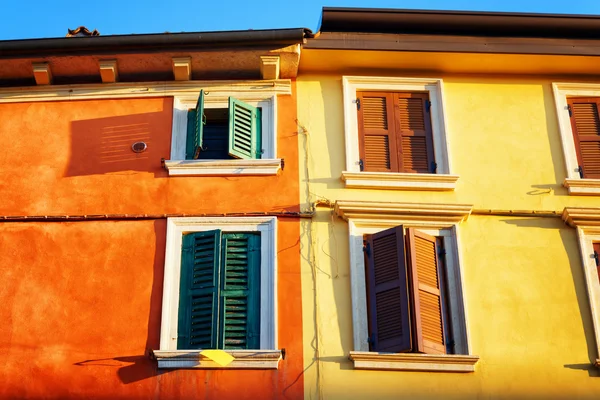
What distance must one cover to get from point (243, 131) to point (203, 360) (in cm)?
325

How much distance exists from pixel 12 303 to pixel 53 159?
2109mm

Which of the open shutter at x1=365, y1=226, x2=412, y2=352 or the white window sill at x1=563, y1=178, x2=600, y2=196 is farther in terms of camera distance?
the white window sill at x1=563, y1=178, x2=600, y2=196

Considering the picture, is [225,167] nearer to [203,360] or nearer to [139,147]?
[139,147]

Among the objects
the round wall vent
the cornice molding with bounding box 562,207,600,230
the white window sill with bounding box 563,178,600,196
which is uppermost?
the round wall vent

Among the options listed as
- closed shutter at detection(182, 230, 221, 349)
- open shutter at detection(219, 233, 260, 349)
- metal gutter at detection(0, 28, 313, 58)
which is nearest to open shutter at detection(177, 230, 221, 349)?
closed shutter at detection(182, 230, 221, 349)

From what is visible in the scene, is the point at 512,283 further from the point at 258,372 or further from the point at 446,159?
the point at 258,372

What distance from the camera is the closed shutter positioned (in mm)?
11664

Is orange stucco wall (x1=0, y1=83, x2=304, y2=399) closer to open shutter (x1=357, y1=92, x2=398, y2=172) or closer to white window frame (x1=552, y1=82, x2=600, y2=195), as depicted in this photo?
open shutter (x1=357, y1=92, x2=398, y2=172)

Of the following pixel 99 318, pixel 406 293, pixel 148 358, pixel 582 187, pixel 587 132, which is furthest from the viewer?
pixel 587 132

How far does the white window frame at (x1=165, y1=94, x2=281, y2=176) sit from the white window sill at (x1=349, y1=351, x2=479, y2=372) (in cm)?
279

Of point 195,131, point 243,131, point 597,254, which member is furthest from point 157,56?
point 597,254

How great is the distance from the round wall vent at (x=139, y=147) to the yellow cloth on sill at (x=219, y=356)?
310cm

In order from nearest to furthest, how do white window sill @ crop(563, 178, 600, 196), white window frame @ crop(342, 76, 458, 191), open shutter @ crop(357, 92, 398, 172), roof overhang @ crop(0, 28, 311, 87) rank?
white window frame @ crop(342, 76, 458, 191) → white window sill @ crop(563, 178, 600, 196) → open shutter @ crop(357, 92, 398, 172) → roof overhang @ crop(0, 28, 311, 87)

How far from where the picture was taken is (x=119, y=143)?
43.5 feet
